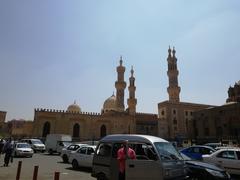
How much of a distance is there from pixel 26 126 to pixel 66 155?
38654 millimetres

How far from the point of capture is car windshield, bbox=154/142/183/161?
6.96m

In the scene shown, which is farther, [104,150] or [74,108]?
[74,108]

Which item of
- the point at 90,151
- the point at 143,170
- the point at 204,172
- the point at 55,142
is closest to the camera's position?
the point at 143,170

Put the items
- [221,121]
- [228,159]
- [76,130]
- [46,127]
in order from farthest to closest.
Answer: [76,130] < [221,121] < [46,127] < [228,159]

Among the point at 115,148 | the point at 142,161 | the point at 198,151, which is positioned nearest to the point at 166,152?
the point at 142,161

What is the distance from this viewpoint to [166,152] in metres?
7.23

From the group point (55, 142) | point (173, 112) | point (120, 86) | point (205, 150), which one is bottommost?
point (205, 150)

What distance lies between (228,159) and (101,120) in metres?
40.4

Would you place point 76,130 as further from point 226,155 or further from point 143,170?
point 143,170

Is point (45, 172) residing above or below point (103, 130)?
below

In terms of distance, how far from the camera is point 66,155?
17281 mm

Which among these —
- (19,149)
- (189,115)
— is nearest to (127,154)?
(19,149)

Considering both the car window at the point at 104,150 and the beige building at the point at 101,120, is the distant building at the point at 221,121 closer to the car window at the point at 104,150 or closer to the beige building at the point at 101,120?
the beige building at the point at 101,120

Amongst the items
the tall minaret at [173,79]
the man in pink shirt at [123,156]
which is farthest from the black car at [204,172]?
the tall minaret at [173,79]
